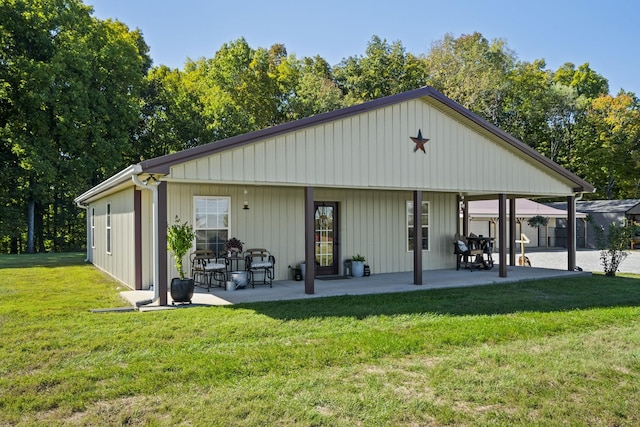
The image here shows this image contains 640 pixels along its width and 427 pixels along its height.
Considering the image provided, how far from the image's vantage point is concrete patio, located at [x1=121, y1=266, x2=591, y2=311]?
27.0 ft

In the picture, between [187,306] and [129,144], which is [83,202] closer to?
[129,144]

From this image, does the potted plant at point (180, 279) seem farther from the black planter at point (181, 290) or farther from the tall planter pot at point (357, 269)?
the tall planter pot at point (357, 269)

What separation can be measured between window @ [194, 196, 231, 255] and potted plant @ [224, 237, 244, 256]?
1.05 feet

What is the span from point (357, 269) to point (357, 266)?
72mm

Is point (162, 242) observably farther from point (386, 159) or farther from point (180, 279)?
point (386, 159)

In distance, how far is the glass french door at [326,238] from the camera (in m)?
11.5

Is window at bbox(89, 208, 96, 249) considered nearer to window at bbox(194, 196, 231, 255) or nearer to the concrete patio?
window at bbox(194, 196, 231, 255)

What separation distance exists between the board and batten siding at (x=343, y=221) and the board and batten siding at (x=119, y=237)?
0.98 metres

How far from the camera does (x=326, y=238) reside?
38.0 feet

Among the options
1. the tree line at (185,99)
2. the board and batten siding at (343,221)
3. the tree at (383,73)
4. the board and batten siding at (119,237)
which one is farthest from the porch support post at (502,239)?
the tree at (383,73)

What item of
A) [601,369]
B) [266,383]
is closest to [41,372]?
[266,383]

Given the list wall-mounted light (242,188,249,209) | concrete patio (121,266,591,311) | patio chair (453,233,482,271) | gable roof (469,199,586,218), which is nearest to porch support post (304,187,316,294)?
concrete patio (121,266,591,311)

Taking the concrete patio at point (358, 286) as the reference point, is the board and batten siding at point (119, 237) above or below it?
above

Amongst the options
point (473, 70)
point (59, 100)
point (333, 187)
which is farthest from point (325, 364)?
point (473, 70)
